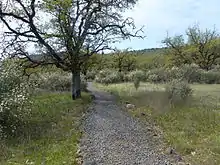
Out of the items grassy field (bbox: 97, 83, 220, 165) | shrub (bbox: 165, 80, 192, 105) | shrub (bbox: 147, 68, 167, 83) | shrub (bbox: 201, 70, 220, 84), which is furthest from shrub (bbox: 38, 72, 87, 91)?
shrub (bbox: 201, 70, 220, 84)

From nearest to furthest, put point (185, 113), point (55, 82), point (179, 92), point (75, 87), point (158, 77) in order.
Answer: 1. point (185, 113)
2. point (179, 92)
3. point (75, 87)
4. point (55, 82)
5. point (158, 77)

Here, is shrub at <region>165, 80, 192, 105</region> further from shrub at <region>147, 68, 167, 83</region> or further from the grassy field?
shrub at <region>147, 68, 167, 83</region>

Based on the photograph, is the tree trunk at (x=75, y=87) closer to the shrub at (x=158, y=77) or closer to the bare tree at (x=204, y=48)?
the shrub at (x=158, y=77)

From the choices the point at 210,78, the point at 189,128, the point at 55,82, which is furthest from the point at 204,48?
the point at 189,128

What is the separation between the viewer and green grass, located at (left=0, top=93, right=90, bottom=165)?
1118 cm

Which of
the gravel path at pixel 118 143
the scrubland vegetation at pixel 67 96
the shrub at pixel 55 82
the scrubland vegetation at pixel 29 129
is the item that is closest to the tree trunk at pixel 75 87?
the scrubland vegetation at pixel 67 96

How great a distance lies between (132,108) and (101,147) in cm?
1136

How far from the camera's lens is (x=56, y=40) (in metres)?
27.9

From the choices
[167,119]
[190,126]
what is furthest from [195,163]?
[167,119]

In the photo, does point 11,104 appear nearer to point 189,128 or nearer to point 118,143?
point 118,143

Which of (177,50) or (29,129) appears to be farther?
(177,50)

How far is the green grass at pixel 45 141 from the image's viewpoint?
36.7ft

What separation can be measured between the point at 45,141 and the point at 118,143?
2.57 meters

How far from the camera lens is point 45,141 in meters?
13.6
